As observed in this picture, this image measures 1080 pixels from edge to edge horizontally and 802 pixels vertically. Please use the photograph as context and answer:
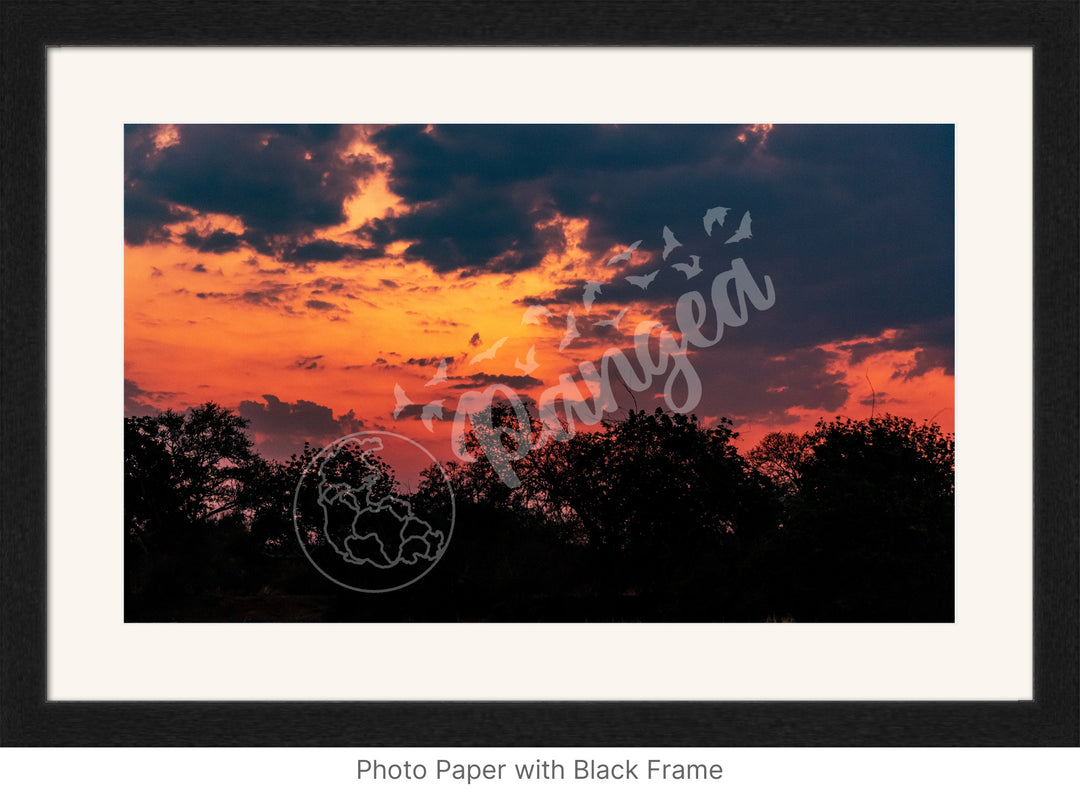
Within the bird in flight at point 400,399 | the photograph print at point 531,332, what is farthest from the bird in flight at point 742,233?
the bird in flight at point 400,399

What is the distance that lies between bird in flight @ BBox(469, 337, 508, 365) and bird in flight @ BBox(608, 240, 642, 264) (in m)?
0.58

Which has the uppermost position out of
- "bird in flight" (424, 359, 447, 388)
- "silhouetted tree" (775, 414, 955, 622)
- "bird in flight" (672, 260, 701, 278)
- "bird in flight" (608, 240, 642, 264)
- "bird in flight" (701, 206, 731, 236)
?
"bird in flight" (701, 206, 731, 236)

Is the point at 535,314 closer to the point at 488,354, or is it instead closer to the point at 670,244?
the point at 488,354

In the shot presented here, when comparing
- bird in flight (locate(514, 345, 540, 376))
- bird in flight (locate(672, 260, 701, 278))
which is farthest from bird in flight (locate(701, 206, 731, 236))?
bird in flight (locate(514, 345, 540, 376))

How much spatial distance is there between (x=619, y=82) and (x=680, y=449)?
1.59 m

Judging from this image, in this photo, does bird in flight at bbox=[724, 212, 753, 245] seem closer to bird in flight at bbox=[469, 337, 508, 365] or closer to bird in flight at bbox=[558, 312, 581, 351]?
bird in flight at bbox=[558, 312, 581, 351]

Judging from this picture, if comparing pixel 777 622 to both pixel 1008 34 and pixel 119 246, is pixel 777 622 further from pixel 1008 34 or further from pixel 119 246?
pixel 119 246

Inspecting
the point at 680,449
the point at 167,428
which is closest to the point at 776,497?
the point at 680,449

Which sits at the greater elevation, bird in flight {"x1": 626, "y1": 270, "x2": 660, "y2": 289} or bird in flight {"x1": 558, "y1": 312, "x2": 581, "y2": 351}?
bird in flight {"x1": 626, "y1": 270, "x2": 660, "y2": 289}

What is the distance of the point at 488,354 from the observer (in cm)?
325

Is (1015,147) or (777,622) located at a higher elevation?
(1015,147)

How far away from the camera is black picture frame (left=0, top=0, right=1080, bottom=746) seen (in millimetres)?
2990

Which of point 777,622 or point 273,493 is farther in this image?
point 273,493

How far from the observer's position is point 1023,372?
3.11 metres
